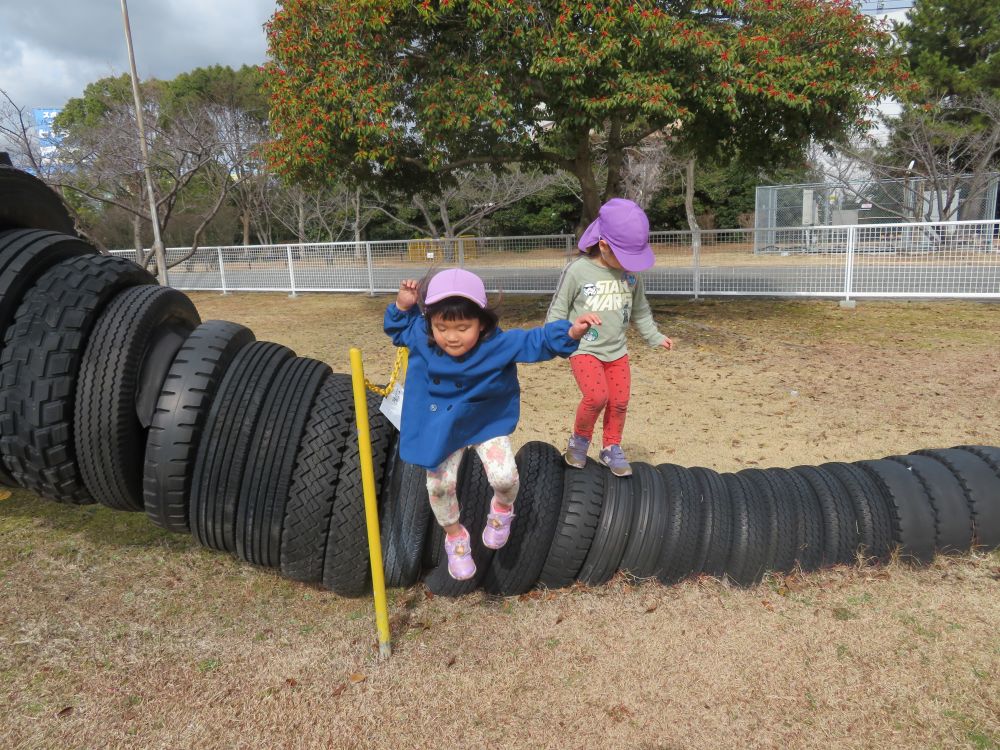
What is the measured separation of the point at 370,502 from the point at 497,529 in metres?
0.56

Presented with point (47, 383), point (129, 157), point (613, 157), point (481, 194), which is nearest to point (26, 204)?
point (47, 383)

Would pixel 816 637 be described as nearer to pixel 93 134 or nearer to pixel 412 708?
pixel 412 708

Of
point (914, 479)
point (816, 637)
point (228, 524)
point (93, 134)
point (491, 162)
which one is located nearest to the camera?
point (816, 637)

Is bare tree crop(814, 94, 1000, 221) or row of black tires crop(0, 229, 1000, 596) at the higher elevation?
bare tree crop(814, 94, 1000, 221)

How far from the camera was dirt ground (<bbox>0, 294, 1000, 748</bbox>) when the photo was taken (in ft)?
7.34

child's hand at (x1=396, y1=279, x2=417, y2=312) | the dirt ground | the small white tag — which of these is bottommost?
the dirt ground

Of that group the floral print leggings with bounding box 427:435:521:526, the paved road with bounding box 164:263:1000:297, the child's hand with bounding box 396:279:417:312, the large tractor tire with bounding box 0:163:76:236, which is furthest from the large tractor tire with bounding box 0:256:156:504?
the paved road with bounding box 164:263:1000:297

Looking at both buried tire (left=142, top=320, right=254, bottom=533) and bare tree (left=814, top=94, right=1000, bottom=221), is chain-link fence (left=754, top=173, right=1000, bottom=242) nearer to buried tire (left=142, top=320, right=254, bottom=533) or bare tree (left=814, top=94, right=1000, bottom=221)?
bare tree (left=814, top=94, right=1000, bottom=221)

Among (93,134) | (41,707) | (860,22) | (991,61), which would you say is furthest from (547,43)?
(991,61)

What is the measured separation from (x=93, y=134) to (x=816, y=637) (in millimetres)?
19278

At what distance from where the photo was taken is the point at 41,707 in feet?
7.78

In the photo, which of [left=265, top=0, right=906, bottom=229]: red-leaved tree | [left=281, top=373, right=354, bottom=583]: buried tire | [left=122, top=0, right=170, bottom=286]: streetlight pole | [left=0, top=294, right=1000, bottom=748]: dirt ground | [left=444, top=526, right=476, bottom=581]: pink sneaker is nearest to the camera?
[left=0, top=294, right=1000, bottom=748]: dirt ground

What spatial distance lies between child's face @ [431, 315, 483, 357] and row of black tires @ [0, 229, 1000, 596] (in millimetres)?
734

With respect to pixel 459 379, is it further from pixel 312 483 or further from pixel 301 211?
pixel 301 211
